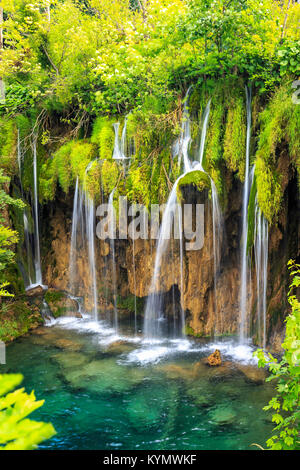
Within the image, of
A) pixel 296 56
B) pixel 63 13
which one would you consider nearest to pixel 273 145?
pixel 296 56

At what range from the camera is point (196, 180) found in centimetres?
877

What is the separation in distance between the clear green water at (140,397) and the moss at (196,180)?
401 centimetres

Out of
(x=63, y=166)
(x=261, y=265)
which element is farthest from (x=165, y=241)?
(x=63, y=166)

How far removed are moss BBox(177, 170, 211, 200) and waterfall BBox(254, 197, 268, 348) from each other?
133 centimetres

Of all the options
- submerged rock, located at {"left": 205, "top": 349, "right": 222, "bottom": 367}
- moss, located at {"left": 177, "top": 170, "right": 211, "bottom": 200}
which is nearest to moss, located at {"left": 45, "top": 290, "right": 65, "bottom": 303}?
moss, located at {"left": 177, "top": 170, "right": 211, "bottom": 200}

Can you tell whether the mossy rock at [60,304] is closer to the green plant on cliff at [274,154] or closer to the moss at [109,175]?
the moss at [109,175]

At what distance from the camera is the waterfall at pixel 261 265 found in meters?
8.27

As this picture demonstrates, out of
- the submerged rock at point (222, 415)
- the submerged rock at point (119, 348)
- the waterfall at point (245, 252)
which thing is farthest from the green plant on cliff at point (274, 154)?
the submerged rock at point (119, 348)

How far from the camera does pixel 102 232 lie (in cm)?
1152

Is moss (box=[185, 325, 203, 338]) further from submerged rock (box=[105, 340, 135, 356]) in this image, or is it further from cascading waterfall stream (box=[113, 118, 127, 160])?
cascading waterfall stream (box=[113, 118, 127, 160])

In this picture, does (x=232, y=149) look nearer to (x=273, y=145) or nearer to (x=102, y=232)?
(x=273, y=145)

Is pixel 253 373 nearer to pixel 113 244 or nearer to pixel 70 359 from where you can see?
pixel 70 359

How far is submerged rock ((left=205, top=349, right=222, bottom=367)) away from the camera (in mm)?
7914

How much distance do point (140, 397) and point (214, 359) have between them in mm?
1907
